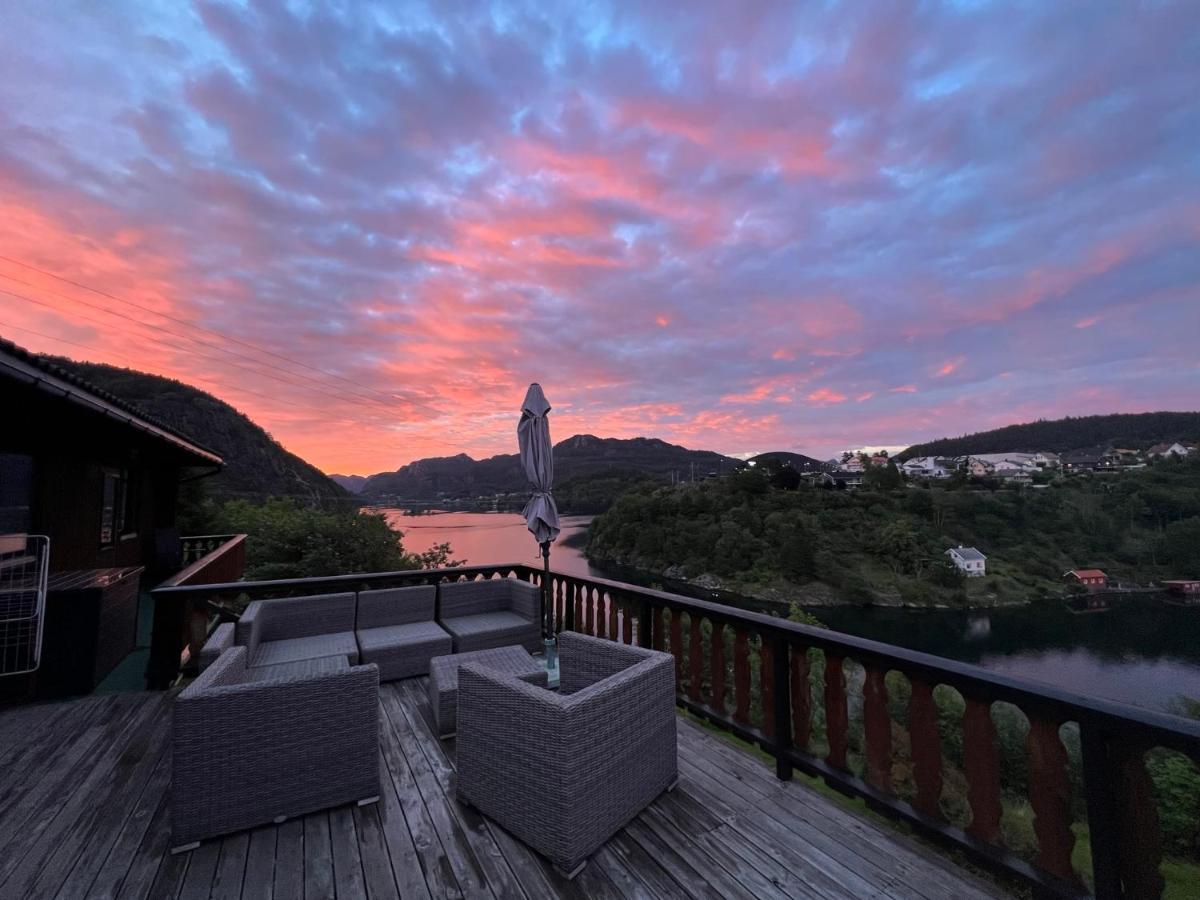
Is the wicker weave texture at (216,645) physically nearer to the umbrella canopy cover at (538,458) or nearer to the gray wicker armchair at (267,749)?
the gray wicker armchair at (267,749)

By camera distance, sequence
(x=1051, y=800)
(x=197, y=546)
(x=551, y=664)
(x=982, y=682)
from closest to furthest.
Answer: (x=1051, y=800)
(x=982, y=682)
(x=551, y=664)
(x=197, y=546)

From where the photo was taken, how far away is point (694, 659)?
279cm

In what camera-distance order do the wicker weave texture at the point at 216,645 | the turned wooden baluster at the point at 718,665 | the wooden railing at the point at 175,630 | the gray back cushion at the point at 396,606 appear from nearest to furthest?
1. the turned wooden baluster at the point at 718,665
2. the wicker weave texture at the point at 216,645
3. the wooden railing at the point at 175,630
4. the gray back cushion at the point at 396,606

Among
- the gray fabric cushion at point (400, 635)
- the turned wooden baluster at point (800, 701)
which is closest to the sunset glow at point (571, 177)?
the gray fabric cushion at point (400, 635)

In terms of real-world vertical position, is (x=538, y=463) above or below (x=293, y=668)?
above

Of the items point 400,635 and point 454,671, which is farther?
point 400,635

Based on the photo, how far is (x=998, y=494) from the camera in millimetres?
41594

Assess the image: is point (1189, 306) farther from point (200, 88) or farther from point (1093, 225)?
point (200, 88)

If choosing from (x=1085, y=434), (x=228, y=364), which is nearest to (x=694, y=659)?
(x=228, y=364)

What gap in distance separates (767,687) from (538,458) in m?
1.93

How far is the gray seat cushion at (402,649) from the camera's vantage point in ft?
11.1

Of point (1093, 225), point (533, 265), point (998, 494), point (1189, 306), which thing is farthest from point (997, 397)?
point (533, 265)

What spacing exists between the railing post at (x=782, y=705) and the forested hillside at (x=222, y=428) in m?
29.9

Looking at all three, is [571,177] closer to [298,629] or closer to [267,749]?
[298,629]
